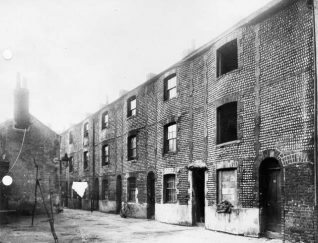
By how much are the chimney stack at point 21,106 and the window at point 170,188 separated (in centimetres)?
868

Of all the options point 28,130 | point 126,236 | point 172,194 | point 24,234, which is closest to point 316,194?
point 126,236

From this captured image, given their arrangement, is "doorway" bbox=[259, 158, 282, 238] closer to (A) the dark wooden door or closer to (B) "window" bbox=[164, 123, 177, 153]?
(A) the dark wooden door

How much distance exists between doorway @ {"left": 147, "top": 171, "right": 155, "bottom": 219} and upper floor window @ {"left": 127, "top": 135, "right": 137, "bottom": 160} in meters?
2.44

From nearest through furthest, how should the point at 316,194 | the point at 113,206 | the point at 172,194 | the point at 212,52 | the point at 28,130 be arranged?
the point at 316,194 < the point at 212,52 < the point at 172,194 < the point at 28,130 < the point at 113,206

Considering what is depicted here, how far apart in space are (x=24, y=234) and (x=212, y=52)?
10888mm

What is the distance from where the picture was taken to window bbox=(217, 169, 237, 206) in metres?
14.6

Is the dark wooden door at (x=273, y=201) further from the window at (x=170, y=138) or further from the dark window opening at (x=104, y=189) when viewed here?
the dark window opening at (x=104, y=189)

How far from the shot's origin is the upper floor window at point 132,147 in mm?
23688

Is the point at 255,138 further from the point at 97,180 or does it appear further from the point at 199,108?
the point at 97,180

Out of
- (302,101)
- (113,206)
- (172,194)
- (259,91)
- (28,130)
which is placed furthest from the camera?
(113,206)

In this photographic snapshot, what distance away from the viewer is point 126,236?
13.6 m

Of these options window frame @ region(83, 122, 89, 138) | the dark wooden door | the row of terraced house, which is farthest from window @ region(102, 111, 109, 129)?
the dark wooden door

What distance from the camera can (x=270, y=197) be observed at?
13.0 meters

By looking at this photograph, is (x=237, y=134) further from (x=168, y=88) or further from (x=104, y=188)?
(x=104, y=188)
